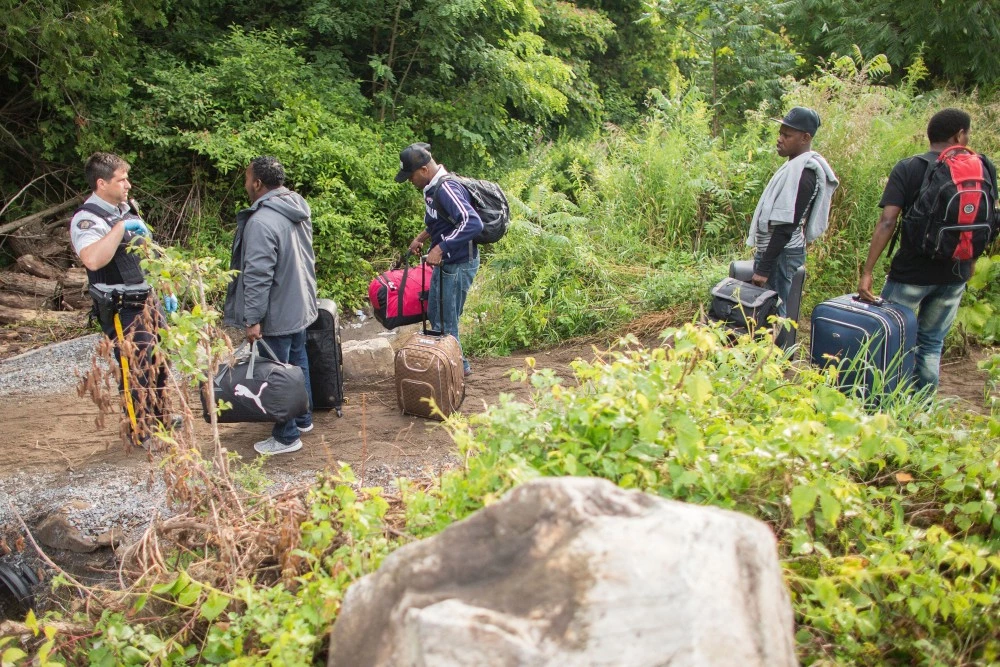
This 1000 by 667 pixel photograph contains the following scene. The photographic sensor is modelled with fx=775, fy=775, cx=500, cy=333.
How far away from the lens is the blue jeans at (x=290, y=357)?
16.4 feet

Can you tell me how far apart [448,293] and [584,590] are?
412 centimetres

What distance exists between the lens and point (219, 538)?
2896 mm

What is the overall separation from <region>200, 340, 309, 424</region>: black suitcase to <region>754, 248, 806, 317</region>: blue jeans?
312 cm

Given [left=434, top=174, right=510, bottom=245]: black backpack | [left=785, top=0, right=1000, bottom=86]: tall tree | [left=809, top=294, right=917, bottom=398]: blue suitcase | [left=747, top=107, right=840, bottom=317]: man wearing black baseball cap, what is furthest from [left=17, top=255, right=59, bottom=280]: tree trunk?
[left=785, top=0, right=1000, bottom=86]: tall tree

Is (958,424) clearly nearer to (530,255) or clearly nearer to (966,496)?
(966,496)

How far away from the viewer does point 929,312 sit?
4.57 meters

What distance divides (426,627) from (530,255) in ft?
20.4

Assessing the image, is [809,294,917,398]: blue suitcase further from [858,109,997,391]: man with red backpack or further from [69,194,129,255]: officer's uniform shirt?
[69,194,129,255]: officer's uniform shirt

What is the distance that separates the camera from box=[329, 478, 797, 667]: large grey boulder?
1619 millimetres

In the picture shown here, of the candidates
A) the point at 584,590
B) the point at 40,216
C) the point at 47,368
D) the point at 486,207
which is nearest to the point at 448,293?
the point at 486,207

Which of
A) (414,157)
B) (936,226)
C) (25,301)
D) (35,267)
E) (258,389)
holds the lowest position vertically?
(25,301)

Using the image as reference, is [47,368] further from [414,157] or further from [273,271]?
[414,157]

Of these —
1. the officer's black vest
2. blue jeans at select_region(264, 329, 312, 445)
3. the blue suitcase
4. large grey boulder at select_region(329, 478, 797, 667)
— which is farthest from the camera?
blue jeans at select_region(264, 329, 312, 445)

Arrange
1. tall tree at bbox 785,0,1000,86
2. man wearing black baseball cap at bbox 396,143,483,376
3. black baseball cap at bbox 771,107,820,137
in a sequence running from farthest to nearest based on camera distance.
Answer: tall tree at bbox 785,0,1000,86
man wearing black baseball cap at bbox 396,143,483,376
black baseball cap at bbox 771,107,820,137
